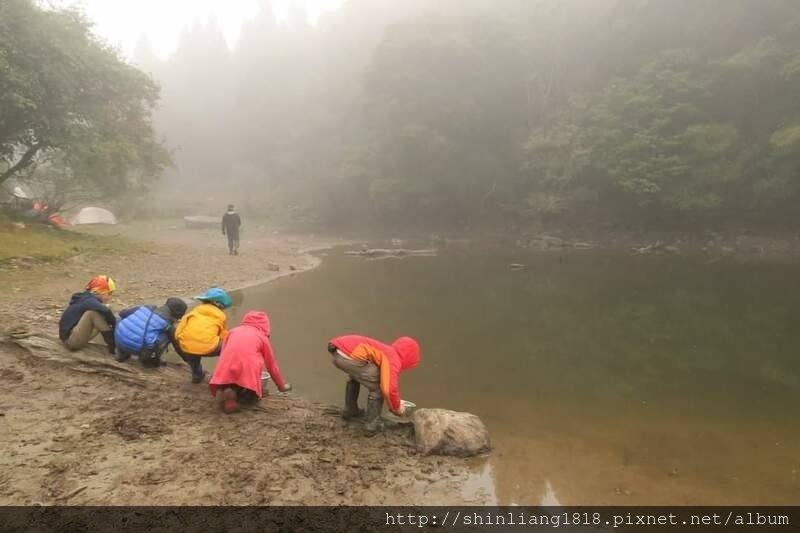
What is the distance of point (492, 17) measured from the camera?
110 ft

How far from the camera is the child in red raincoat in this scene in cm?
496

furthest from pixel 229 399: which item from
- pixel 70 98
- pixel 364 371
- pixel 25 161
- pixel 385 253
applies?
pixel 385 253

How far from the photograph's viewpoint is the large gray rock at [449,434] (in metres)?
4.65

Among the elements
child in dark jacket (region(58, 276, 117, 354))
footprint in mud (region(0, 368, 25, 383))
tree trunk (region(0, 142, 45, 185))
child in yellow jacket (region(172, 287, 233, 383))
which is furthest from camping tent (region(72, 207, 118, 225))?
child in yellow jacket (region(172, 287, 233, 383))

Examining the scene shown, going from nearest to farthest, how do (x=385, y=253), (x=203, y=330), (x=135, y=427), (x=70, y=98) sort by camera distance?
(x=135, y=427) → (x=203, y=330) → (x=70, y=98) → (x=385, y=253)

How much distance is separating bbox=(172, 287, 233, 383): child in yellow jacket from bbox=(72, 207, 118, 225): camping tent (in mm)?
32460

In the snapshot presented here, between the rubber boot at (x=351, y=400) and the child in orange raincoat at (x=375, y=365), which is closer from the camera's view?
the child in orange raincoat at (x=375, y=365)

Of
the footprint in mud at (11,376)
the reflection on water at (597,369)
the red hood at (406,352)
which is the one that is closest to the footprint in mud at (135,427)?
the footprint in mud at (11,376)

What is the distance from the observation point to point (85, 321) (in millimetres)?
5918

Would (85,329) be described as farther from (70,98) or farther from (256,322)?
(70,98)

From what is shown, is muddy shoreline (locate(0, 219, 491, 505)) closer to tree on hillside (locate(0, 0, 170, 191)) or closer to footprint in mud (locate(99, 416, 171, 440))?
footprint in mud (locate(99, 416, 171, 440))

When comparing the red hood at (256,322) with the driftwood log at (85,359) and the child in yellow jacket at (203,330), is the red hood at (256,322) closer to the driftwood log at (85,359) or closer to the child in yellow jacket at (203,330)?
the child in yellow jacket at (203,330)

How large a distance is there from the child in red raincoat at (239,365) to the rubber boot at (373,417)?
1.18 meters

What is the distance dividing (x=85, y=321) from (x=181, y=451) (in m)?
2.67
